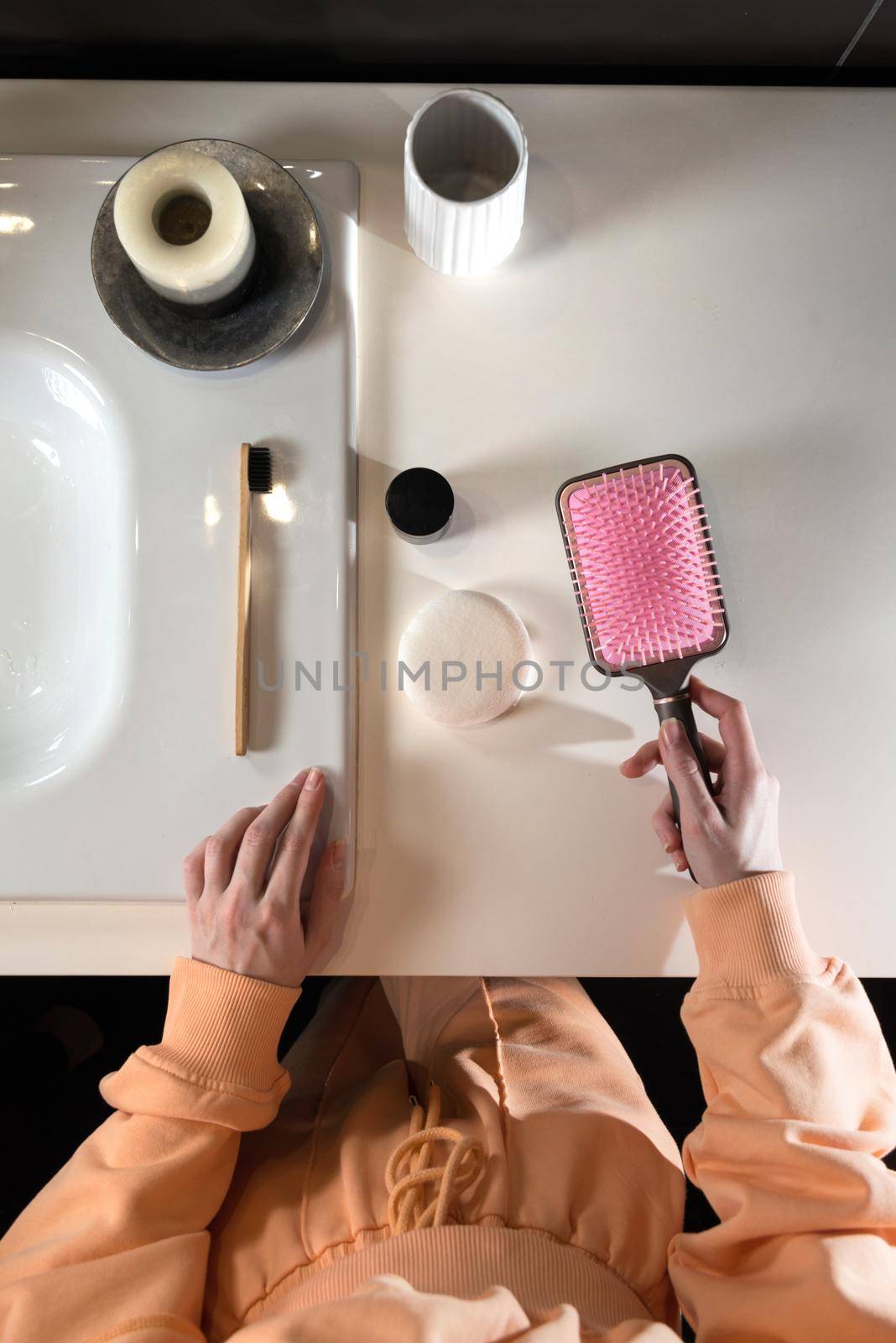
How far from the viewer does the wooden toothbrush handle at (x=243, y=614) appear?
56 cm

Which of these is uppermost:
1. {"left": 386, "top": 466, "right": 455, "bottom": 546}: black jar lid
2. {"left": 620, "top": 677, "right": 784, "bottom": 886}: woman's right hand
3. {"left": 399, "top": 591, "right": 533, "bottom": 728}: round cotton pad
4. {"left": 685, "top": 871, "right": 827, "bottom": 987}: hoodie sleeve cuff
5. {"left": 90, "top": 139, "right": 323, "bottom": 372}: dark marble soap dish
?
{"left": 90, "top": 139, "right": 323, "bottom": 372}: dark marble soap dish

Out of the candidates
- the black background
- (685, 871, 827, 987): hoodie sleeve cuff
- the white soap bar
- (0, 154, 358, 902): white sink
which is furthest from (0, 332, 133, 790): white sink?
(685, 871, 827, 987): hoodie sleeve cuff

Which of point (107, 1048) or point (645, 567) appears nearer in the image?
point (645, 567)

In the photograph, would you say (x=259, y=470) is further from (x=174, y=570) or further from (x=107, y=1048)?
(x=107, y=1048)

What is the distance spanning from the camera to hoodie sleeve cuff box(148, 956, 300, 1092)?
0.55 metres

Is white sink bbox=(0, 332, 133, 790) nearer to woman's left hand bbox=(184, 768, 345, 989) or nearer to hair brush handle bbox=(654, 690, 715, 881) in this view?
woman's left hand bbox=(184, 768, 345, 989)

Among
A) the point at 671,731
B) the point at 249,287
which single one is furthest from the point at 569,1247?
the point at 249,287

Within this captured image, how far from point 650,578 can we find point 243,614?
10.7 inches

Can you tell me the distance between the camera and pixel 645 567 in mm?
555

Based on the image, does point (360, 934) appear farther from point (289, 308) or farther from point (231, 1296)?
point (289, 308)

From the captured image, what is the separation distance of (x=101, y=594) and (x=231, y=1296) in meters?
0.49

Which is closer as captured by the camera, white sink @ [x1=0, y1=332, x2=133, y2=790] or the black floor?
white sink @ [x1=0, y1=332, x2=133, y2=790]

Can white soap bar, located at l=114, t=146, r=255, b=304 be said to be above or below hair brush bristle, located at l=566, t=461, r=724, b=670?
above

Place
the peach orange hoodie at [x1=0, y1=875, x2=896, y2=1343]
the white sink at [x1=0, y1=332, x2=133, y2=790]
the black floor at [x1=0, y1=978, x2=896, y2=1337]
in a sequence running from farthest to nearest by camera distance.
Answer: the black floor at [x1=0, y1=978, x2=896, y2=1337] < the white sink at [x1=0, y1=332, x2=133, y2=790] < the peach orange hoodie at [x1=0, y1=875, x2=896, y2=1343]
